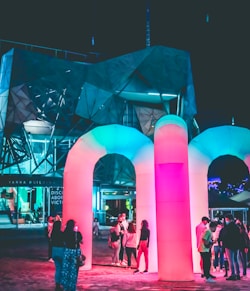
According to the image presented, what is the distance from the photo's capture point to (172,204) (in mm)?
10688

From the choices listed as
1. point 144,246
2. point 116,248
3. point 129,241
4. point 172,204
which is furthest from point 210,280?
point 116,248

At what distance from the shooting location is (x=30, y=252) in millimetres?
18266

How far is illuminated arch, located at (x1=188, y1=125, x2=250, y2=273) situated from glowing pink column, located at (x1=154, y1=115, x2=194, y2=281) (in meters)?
1.47

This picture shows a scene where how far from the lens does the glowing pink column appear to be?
1047 centimetres

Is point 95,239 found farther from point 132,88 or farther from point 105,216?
point 132,88

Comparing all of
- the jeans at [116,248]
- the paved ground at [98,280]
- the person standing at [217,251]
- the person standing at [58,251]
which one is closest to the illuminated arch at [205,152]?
the person standing at [217,251]

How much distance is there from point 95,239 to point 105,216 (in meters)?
13.2

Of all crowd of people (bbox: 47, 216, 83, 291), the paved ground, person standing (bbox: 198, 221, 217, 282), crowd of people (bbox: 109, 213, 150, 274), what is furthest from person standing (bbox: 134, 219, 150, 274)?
crowd of people (bbox: 47, 216, 83, 291)

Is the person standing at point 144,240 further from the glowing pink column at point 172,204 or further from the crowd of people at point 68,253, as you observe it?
the crowd of people at point 68,253

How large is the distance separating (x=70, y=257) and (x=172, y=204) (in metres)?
3.19

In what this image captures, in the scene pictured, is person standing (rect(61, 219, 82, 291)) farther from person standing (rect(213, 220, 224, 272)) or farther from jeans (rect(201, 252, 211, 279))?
person standing (rect(213, 220, 224, 272))

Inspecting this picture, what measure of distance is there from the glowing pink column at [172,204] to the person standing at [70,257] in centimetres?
275

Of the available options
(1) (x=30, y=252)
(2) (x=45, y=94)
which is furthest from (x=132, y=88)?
(1) (x=30, y=252)

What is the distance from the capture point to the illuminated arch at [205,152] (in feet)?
40.5
